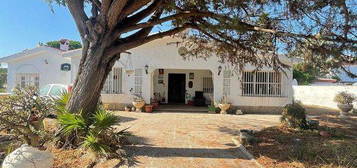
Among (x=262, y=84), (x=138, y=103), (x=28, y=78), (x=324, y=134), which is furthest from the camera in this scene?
(x=28, y=78)

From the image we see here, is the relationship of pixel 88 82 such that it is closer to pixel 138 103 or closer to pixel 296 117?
pixel 296 117

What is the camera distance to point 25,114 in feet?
22.7

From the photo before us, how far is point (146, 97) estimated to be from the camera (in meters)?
18.3

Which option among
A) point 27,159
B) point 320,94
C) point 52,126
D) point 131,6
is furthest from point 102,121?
point 320,94

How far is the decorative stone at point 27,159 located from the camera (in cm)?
546

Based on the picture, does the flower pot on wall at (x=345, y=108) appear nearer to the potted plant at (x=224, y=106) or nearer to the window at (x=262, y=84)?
the window at (x=262, y=84)

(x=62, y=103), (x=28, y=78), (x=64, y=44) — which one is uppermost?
(x=64, y=44)

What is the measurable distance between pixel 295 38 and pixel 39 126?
7.27m

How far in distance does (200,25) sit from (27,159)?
601 centimetres

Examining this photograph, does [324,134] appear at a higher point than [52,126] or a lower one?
lower

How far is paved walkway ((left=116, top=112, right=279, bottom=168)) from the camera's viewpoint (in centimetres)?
683

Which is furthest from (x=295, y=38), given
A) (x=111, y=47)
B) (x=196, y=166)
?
(x=111, y=47)

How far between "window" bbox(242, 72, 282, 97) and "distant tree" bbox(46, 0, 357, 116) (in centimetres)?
901

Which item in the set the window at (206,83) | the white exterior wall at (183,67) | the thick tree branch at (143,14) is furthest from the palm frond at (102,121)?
the window at (206,83)
